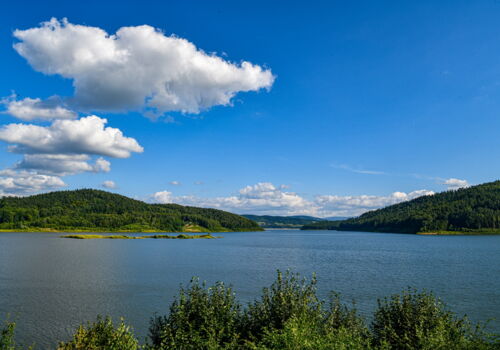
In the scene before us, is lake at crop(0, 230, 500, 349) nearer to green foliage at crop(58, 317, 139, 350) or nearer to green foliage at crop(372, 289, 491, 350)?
green foliage at crop(58, 317, 139, 350)

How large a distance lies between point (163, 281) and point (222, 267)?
23.7 metres

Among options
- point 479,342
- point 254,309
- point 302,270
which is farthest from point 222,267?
point 479,342

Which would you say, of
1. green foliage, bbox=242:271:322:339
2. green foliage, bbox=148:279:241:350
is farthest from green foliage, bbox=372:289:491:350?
green foliage, bbox=148:279:241:350

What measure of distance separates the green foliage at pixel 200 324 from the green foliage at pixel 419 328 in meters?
9.54

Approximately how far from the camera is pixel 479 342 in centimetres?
2181

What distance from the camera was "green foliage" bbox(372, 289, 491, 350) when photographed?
21.4 metres

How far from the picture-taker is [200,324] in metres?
24.4

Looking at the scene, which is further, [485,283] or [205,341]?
[485,283]

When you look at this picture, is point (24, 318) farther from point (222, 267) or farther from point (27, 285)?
point (222, 267)

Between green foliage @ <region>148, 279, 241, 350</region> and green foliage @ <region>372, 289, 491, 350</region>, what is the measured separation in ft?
31.3

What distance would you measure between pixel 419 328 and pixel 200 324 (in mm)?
14019

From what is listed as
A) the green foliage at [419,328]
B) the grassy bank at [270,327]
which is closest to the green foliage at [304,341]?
the grassy bank at [270,327]

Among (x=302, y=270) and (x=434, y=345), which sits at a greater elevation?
(x=434, y=345)

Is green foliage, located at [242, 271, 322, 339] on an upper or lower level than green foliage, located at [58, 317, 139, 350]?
upper
